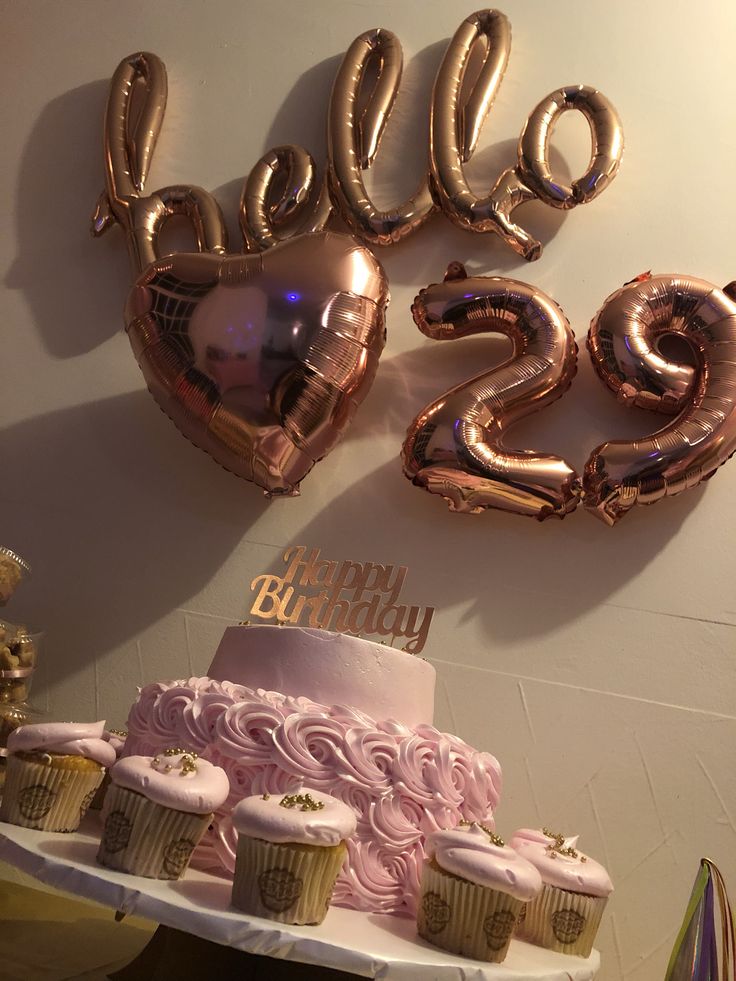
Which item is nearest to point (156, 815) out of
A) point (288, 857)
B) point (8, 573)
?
point (288, 857)

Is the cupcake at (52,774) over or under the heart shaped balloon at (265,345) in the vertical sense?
under

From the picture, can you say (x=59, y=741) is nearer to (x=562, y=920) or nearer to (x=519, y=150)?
(x=562, y=920)

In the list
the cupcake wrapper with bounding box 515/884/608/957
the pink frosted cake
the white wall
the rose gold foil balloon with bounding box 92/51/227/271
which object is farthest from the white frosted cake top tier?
the rose gold foil balloon with bounding box 92/51/227/271

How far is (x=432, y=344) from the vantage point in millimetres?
2727

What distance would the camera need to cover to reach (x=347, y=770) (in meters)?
1.67

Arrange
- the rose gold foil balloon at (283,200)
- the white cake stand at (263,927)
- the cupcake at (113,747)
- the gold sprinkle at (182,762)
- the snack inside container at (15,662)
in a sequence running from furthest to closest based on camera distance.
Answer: the rose gold foil balloon at (283,200) → the snack inside container at (15,662) → the cupcake at (113,747) → the gold sprinkle at (182,762) → the white cake stand at (263,927)

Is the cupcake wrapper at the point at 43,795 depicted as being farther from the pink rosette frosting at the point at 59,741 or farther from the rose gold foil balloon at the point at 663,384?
the rose gold foil balloon at the point at 663,384

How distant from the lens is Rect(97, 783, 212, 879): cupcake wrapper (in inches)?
60.0

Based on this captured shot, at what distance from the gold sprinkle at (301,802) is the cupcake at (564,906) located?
46 centimetres

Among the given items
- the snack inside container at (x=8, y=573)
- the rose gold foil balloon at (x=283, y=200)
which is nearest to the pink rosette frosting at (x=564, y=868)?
the snack inside container at (x=8, y=573)

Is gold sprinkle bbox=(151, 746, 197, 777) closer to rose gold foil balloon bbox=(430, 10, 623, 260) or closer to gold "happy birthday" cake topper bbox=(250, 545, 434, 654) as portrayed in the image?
gold "happy birthday" cake topper bbox=(250, 545, 434, 654)

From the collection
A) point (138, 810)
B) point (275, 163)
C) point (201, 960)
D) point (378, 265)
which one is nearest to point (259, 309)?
point (378, 265)

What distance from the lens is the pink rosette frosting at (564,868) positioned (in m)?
1.74

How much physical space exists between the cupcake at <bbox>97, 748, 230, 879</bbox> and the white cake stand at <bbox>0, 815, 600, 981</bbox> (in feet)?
0.09
